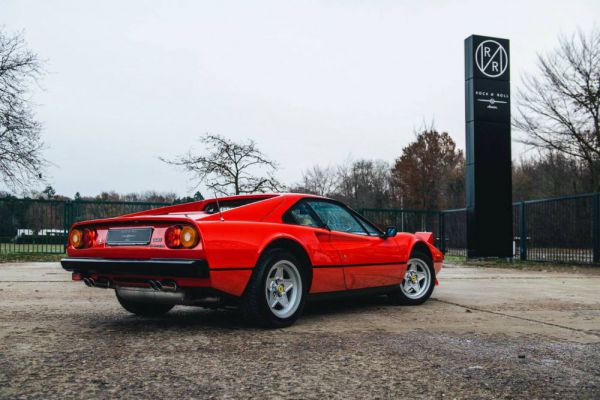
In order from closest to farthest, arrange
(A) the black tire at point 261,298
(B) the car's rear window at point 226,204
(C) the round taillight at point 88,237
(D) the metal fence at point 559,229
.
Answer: (A) the black tire at point 261,298
(C) the round taillight at point 88,237
(B) the car's rear window at point 226,204
(D) the metal fence at point 559,229

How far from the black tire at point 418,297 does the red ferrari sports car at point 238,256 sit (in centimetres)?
41

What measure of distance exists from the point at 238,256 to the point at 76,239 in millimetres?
1630

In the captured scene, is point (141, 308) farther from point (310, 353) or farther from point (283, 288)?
point (310, 353)

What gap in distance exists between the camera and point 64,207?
17609 millimetres

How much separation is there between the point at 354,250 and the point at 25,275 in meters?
7.43

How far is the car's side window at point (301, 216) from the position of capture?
5.21m

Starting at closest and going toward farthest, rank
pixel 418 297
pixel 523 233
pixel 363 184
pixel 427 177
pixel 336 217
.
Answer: pixel 336 217, pixel 418 297, pixel 523 233, pixel 427 177, pixel 363 184

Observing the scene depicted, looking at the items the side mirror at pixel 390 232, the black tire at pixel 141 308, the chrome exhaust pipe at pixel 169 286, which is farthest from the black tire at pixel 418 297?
the chrome exhaust pipe at pixel 169 286

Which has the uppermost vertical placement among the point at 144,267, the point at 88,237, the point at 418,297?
the point at 88,237

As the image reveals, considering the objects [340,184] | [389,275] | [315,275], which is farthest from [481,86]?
[340,184]

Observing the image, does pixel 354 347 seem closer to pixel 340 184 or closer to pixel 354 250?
pixel 354 250

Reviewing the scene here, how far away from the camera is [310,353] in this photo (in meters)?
3.83

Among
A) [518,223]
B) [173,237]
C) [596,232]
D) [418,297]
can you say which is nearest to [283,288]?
[173,237]

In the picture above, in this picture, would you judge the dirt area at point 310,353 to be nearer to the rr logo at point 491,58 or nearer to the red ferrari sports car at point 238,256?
the red ferrari sports car at point 238,256
